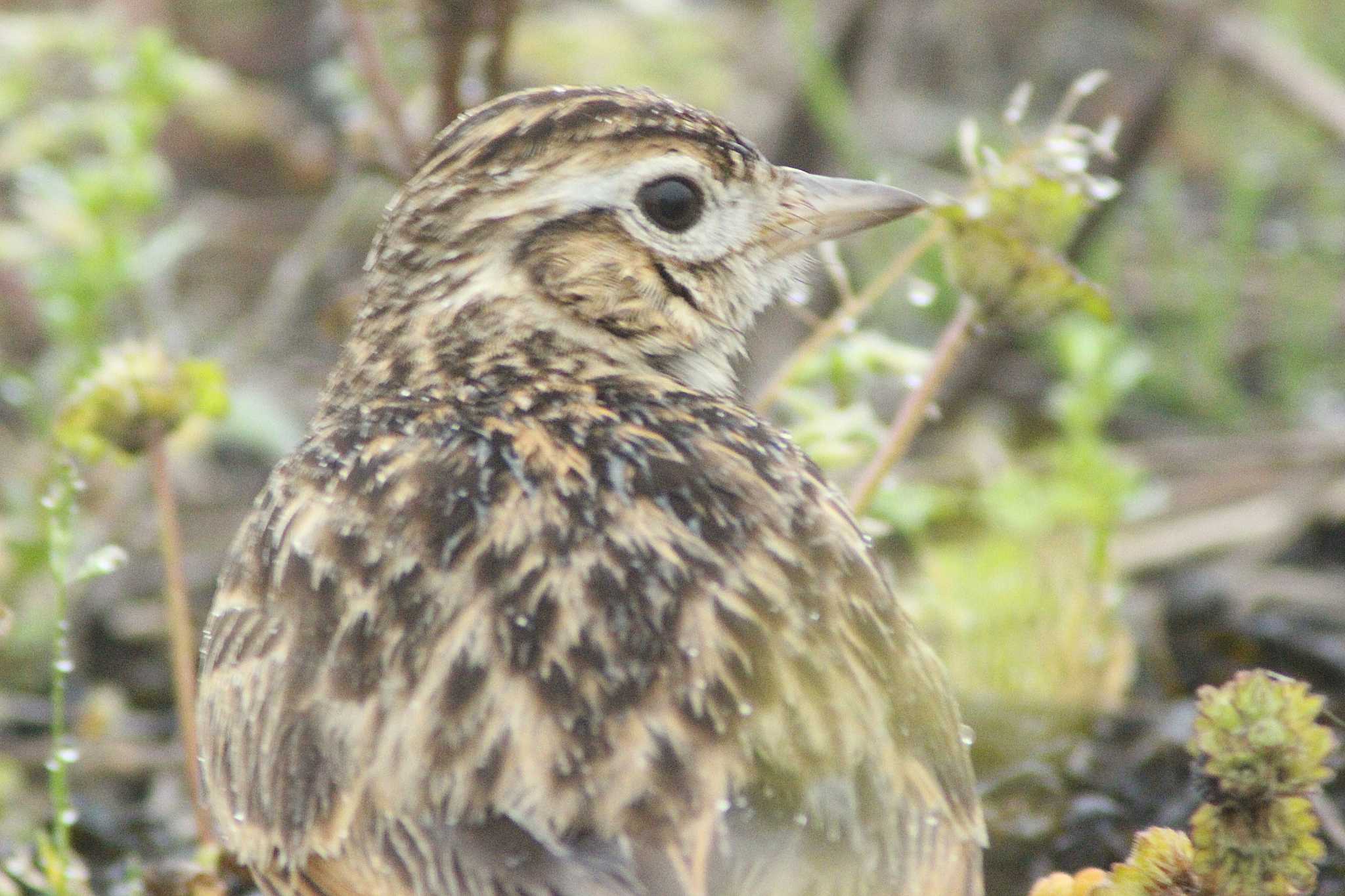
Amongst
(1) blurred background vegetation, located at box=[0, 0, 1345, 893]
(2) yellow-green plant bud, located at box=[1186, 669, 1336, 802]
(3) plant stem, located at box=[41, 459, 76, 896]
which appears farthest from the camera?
(1) blurred background vegetation, located at box=[0, 0, 1345, 893]

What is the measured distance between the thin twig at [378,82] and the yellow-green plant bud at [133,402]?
0.89 metres

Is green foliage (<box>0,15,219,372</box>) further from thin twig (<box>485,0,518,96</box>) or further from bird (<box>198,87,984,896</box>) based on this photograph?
bird (<box>198,87,984,896</box>)

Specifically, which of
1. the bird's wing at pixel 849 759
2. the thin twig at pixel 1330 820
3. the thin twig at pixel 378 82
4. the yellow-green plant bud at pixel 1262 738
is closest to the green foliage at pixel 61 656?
the bird's wing at pixel 849 759

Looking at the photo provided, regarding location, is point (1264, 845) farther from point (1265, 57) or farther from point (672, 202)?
point (1265, 57)

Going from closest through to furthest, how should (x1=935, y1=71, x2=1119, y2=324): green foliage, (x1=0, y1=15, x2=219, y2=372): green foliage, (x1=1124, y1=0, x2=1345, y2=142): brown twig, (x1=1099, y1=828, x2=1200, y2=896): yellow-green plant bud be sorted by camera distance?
(x1=1099, y1=828, x2=1200, y2=896): yellow-green plant bud → (x1=935, y1=71, x2=1119, y2=324): green foliage → (x1=0, y1=15, x2=219, y2=372): green foliage → (x1=1124, y1=0, x2=1345, y2=142): brown twig

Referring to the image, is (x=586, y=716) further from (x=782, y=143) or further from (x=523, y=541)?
(x=782, y=143)

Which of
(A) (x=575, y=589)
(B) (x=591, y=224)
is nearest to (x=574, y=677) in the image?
(A) (x=575, y=589)

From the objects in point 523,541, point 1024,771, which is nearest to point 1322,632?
point 1024,771

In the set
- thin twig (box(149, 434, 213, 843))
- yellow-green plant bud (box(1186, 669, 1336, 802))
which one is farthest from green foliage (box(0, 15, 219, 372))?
yellow-green plant bud (box(1186, 669, 1336, 802))

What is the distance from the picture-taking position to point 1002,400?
20.8 feet

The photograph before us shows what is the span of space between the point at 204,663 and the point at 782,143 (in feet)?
12.4

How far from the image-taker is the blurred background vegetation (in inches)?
148

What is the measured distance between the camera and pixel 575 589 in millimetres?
2432

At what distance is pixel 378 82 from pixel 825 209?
1300 mm
